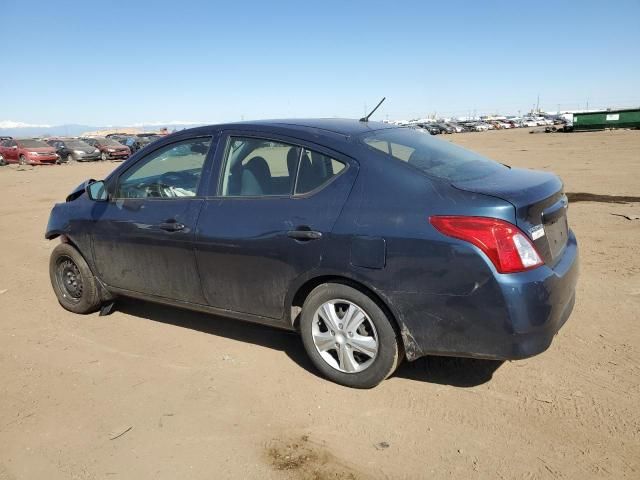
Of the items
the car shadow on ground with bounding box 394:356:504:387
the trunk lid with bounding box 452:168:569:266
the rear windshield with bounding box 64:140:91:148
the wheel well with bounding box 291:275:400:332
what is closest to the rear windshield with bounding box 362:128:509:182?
the trunk lid with bounding box 452:168:569:266

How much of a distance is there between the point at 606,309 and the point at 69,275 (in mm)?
4842

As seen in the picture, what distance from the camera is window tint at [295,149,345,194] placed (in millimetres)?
3342

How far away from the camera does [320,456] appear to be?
2.75m

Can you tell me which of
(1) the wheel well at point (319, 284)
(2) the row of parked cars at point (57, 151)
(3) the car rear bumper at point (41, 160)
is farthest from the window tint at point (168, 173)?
(3) the car rear bumper at point (41, 160)

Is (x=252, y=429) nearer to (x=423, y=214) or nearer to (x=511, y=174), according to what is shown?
(x=423, y=214)

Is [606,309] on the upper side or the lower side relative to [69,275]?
lower

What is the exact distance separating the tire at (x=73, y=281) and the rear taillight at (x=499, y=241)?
3417 mm

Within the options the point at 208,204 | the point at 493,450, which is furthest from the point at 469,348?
the point at 208,204

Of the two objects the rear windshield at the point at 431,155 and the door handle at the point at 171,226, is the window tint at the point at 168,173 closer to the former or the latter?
the door handle at the point at 171,226

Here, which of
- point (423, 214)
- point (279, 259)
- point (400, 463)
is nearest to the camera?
point (400, 463)

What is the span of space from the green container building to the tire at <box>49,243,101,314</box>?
46.4 m

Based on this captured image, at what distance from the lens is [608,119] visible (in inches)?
1689

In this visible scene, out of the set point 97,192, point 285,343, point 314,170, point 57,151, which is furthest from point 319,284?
point 57,151

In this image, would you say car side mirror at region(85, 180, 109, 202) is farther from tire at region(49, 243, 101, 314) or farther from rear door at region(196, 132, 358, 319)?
rear door at region(196, 132, 358, 319)
